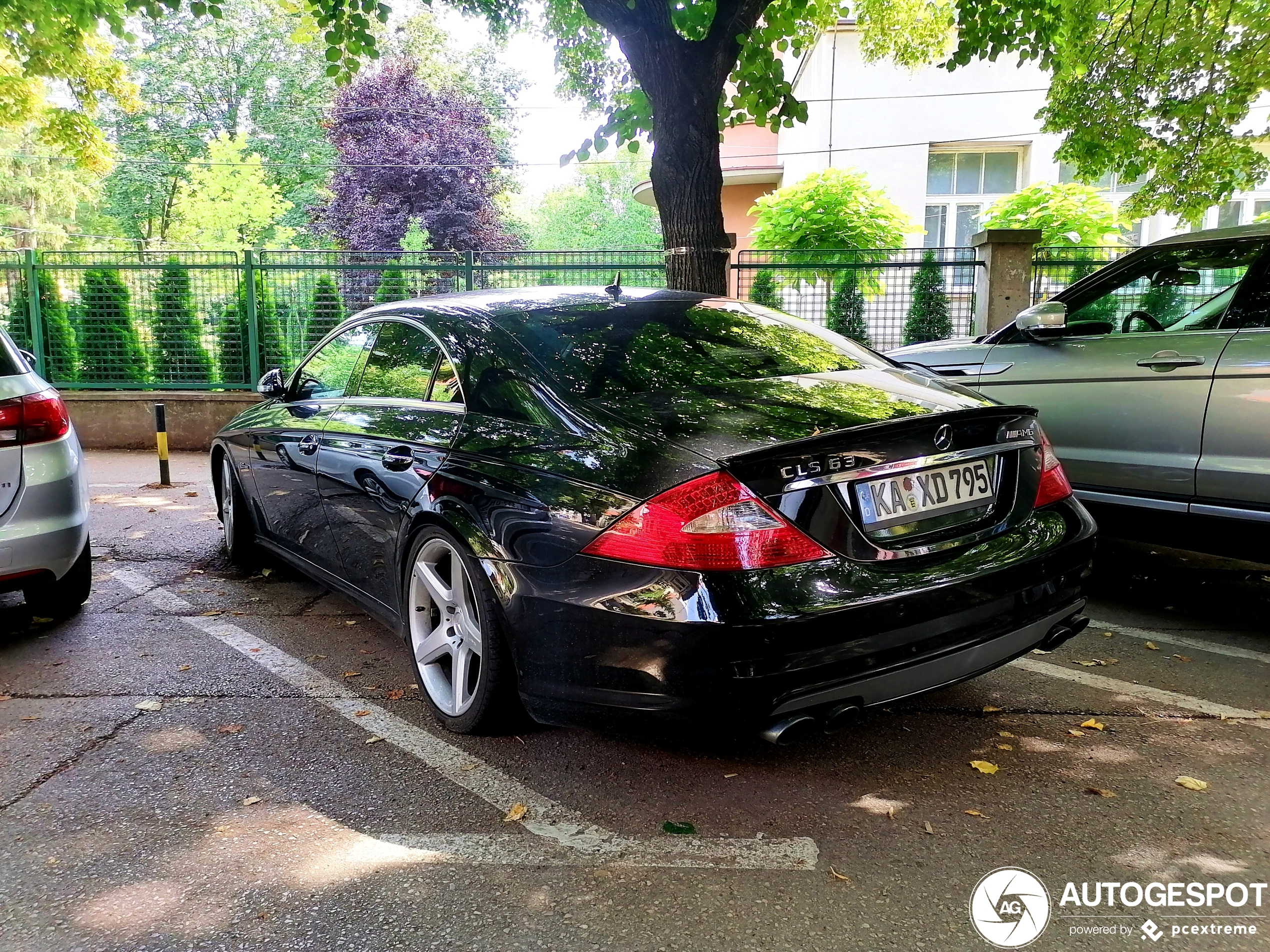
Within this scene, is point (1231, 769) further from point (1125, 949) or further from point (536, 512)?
point (536, 512)

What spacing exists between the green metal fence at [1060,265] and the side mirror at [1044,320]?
6.23 meters

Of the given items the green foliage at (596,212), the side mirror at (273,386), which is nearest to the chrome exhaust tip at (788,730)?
the side mirror at (273,386)

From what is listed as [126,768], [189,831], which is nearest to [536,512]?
[189,831]

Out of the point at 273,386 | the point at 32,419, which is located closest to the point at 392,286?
the point at 273,386

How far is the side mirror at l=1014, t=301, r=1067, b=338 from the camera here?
4812 mm

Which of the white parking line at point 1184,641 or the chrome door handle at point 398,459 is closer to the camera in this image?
the chrome door handle at point 398,459

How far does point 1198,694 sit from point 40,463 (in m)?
5.04

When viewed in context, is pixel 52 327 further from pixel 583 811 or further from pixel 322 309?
pixel 583 811

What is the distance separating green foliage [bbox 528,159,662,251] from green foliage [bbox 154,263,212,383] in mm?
54275

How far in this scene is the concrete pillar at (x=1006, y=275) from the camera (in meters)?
10.6

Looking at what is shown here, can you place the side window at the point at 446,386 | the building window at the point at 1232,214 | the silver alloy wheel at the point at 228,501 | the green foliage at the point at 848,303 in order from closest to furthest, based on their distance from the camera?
the side window at the point at 446,386, the silver alloy wheel at the point at 228,501, the green foliage at the point at 848,303, the building window at the point at 1232,214

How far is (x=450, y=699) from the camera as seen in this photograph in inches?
132

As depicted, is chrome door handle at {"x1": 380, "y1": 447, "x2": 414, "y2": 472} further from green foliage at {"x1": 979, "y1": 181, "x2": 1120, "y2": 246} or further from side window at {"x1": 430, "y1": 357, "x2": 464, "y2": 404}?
green foliage at {"x1": 979, "y1": 181, "x2": 1120, "y2": 246}

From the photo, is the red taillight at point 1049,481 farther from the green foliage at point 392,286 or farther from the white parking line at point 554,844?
the green foliage at point 392,286
